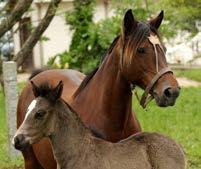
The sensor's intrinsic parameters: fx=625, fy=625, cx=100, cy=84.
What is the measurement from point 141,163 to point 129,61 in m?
0.82

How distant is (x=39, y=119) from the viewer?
4.39m

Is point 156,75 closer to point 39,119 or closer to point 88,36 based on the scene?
point 39,119

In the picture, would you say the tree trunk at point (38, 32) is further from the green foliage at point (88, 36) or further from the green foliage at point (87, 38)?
the green foliage at point (87, 38)

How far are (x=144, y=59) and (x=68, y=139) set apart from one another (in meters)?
0.85

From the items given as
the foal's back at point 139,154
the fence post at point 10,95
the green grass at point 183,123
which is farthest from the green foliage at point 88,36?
the foal's back at point 139,154

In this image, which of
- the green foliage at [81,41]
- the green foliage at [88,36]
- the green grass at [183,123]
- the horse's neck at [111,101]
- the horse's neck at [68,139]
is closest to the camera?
the horse's neck at [68,139]

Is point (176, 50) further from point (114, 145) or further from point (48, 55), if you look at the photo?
point (114, 145)

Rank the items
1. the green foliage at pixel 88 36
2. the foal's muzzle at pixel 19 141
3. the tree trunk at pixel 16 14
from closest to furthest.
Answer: the foal's muzzle at pixel 19 141 → the tree trunk at pixel 16 14 → the green foliage at pixel 88 36

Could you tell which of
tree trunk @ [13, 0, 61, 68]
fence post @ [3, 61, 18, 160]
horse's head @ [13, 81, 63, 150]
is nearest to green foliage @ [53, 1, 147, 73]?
tree trunk @ [13, 0, 61, 68]

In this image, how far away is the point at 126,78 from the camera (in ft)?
16.4

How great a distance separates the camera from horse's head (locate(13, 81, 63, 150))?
14.2 feet

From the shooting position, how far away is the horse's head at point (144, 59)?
4688 mm

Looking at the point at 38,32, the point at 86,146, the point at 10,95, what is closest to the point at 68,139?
the point at 86,146

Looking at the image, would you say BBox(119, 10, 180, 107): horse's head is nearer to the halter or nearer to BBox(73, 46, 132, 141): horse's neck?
the halter
